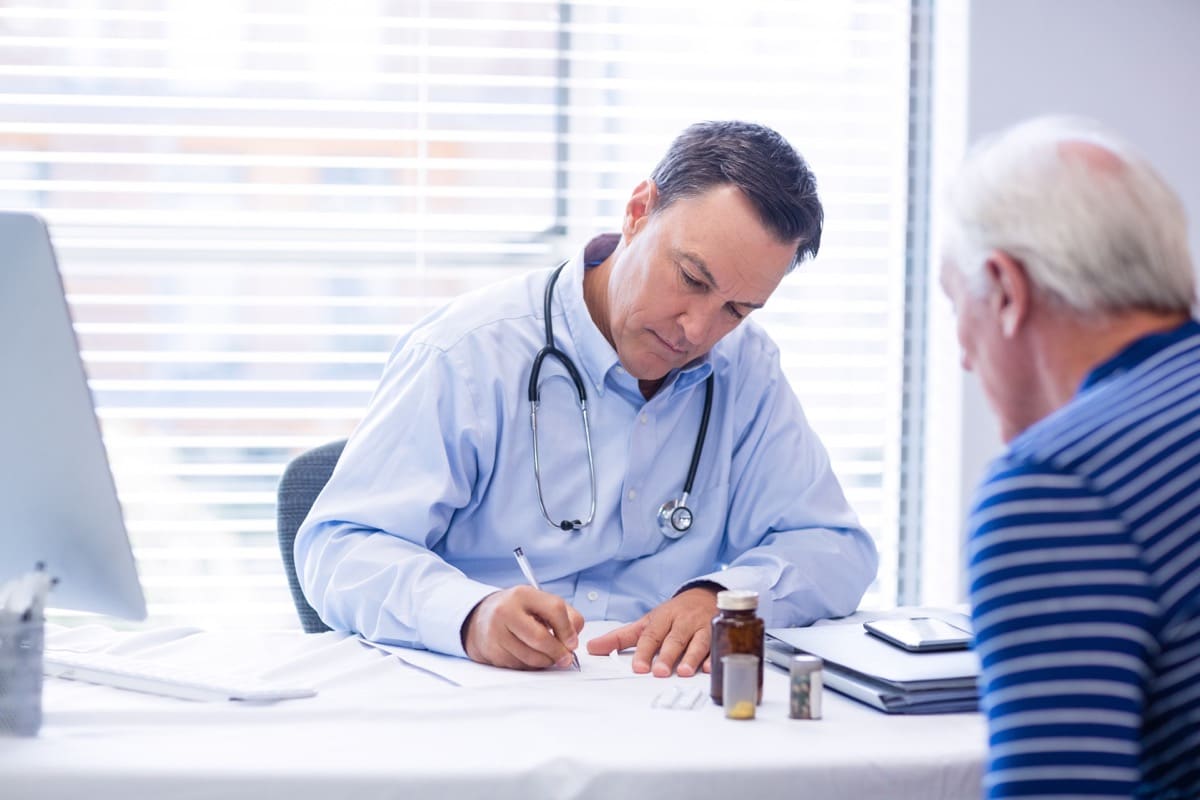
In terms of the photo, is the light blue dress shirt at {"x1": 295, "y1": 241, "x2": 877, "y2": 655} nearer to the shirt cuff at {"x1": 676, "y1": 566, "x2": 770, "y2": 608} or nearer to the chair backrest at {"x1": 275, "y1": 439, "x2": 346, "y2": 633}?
the shirt cuff at {"x1": 676, "y1": 566, "x2": 770, "y2": 608}

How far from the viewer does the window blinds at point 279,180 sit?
282 cm

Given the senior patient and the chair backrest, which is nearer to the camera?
the senior patient

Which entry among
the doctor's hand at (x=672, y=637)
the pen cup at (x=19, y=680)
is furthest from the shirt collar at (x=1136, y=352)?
the pen cup at (x=19, y=680)

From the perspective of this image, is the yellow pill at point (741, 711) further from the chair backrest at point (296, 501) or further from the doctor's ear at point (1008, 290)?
the chair backrest at point (296, 501)

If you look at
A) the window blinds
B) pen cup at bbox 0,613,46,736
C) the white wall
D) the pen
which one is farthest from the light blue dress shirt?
the white wall

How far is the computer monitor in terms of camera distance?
1.12m

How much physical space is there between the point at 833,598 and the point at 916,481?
1516 millimetres

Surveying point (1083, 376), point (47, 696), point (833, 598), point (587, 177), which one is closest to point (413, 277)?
point (587, 177)

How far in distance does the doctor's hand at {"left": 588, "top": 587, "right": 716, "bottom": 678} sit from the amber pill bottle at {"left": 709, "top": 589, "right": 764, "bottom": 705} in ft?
0.43

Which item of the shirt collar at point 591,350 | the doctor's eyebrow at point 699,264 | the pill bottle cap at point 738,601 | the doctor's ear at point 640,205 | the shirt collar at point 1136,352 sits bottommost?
the pill bottle cap at point 738,601

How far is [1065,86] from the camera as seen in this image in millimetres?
2990

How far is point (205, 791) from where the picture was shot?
3.54 ft

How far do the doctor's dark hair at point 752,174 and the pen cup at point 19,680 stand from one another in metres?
1.06

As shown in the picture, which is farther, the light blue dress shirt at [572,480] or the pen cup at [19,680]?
the light blue dress shirt at [572,480]
